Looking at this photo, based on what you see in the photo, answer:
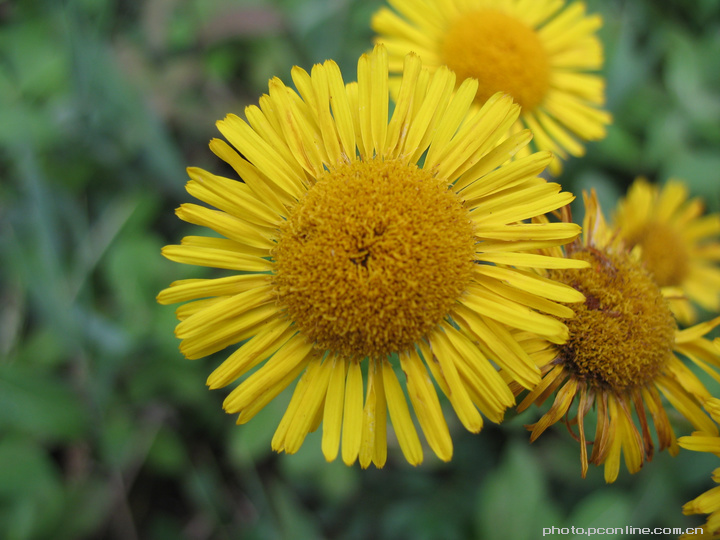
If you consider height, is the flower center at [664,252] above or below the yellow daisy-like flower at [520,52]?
below

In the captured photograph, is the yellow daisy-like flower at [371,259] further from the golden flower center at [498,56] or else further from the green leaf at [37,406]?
the green leaf at [37,406]

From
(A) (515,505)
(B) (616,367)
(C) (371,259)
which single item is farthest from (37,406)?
(B) (616,367)

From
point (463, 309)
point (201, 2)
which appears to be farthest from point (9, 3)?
point (463, 309)

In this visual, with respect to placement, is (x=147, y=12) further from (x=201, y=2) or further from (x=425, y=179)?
(x=425, y=179)

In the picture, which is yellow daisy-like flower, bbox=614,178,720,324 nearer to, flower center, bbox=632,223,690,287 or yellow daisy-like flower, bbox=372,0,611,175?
flower center, bbox=632,223,690,287

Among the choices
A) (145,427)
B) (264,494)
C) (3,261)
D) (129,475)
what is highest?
(3,261)

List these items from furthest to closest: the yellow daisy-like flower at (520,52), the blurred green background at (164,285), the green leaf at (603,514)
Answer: the blurred green background at (164,285) < the yellow daisy-like flower at (520,52) < the green leaf at (603,514)

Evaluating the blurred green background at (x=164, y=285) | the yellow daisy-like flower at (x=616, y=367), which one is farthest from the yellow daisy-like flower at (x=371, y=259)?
the blurred green background at (x=164, y=285)

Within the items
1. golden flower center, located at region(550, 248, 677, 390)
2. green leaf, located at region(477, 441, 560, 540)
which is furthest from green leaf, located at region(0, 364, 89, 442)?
golden flower center, located at region(550, 248, 677, 390)
